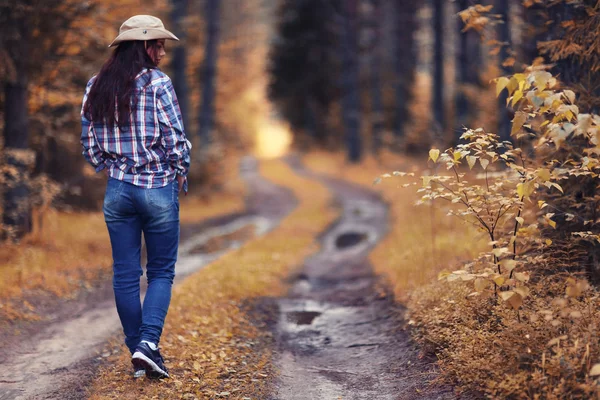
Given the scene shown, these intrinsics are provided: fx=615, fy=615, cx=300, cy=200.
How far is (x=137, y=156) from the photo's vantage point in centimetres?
414

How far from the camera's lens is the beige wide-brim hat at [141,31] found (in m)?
4.14

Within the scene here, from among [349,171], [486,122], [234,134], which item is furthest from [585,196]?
[234,134]

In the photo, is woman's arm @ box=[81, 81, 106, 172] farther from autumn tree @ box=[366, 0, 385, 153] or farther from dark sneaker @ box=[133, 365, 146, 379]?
autumn tree @ box=[366, 0, 385, 153]

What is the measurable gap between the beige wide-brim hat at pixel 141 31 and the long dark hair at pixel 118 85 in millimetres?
60

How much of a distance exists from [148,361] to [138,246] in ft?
2.63

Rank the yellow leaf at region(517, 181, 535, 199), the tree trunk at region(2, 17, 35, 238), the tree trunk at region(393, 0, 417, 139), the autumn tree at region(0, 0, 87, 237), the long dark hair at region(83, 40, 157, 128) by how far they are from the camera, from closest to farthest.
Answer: the yellow leaf at region(517, 181, 535, 199) → the long dark hair at region(83, 40, 157, 128) → the autumn tree at region(0, 0, 87, 237) → the tree trunk at region(2, 17, 35, 238) → the tree trunk at region(393, 0, 417, 139)

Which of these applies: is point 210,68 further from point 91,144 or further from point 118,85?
point 118,85

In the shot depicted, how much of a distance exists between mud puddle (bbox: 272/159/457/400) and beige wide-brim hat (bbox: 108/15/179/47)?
2629 millimetres

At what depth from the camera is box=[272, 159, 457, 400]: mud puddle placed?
446 cm

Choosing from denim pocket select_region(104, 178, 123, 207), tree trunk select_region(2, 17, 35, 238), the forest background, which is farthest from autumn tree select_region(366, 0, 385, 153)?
denim pocket select_region(104, 178, 123, 207)

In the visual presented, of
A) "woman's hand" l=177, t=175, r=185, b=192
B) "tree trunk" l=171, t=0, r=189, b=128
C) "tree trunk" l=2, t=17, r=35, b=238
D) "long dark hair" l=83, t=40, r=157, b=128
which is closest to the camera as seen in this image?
"long dark hair" l=83, t=40, r=157, b=128

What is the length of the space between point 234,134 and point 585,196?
35437 mm

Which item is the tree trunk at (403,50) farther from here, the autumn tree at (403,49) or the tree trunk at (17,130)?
the tree trunk at (17,130)

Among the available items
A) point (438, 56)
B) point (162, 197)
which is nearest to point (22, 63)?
point (162, 197)
